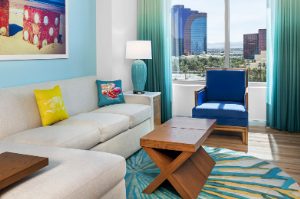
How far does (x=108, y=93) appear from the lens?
411 centimetres

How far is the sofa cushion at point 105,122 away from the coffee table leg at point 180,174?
1.91 ft

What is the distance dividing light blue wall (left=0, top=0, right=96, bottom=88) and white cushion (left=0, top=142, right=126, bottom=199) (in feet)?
3.94

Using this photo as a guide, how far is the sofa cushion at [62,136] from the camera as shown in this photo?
258 centimetres

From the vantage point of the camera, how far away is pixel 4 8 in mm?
3176

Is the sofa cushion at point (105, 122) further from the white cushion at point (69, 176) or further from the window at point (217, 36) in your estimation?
the window at point (217, 36)

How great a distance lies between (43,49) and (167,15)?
2.22 metres

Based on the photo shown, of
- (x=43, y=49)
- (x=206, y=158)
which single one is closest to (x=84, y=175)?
(x=206, y=158)

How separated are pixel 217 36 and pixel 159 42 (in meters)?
0.93

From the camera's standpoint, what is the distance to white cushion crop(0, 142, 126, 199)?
162cm

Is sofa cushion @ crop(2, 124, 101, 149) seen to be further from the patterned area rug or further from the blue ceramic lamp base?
the blue ceramic lamp base

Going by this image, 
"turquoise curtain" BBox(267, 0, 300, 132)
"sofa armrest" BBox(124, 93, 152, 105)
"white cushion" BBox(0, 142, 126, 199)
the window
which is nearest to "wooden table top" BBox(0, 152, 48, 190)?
"white cushion" BBox(0, 142, 126, 199)

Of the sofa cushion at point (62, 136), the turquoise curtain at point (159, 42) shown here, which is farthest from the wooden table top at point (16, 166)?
the turquoise curtain at point (159, 42)

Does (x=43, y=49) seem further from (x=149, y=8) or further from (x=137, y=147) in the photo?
(x=149, y=8)

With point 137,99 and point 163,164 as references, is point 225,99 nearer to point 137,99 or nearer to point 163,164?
point 137,99
